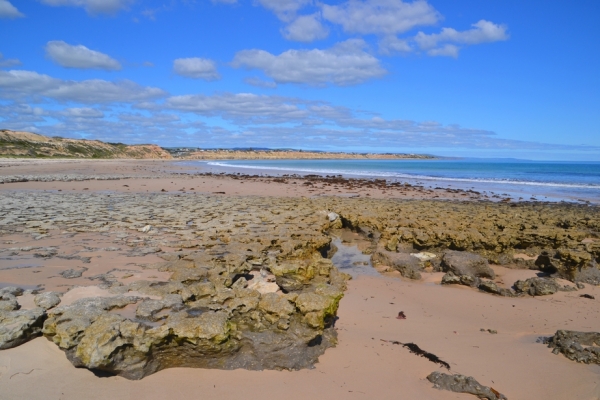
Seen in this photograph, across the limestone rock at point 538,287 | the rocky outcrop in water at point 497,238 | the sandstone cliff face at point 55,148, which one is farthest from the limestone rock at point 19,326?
the sandstone cliff face at point 55,148

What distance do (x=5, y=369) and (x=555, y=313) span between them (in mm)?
6609

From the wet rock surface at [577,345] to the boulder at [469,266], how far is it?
248 centimetres

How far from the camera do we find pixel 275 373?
142 inches

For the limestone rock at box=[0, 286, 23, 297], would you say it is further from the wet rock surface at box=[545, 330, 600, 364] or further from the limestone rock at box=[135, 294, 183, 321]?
the wet rock surface at box=[545, 330, 600, 364]

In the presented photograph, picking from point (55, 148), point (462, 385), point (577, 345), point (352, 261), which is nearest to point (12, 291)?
point (462, 385)

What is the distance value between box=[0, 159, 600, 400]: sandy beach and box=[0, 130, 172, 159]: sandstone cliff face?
5519 centimetres

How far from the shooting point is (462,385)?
3576 mm

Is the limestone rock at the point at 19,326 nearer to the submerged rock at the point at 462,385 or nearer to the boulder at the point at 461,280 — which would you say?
the submerged rock at the point at 462,385

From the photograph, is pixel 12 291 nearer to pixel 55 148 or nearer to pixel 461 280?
pixel 461 280

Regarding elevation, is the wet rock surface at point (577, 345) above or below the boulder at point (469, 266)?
below

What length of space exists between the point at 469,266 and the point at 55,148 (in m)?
73.2

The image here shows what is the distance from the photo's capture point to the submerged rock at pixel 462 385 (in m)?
3.47

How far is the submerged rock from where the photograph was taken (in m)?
3.47

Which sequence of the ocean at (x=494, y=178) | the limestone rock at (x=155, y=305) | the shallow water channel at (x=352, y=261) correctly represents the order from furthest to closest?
the ocean at (x=494, y=178)
the shallow water channel at (x=352, y=261)
the limestone rock at (x=155, y=305)
